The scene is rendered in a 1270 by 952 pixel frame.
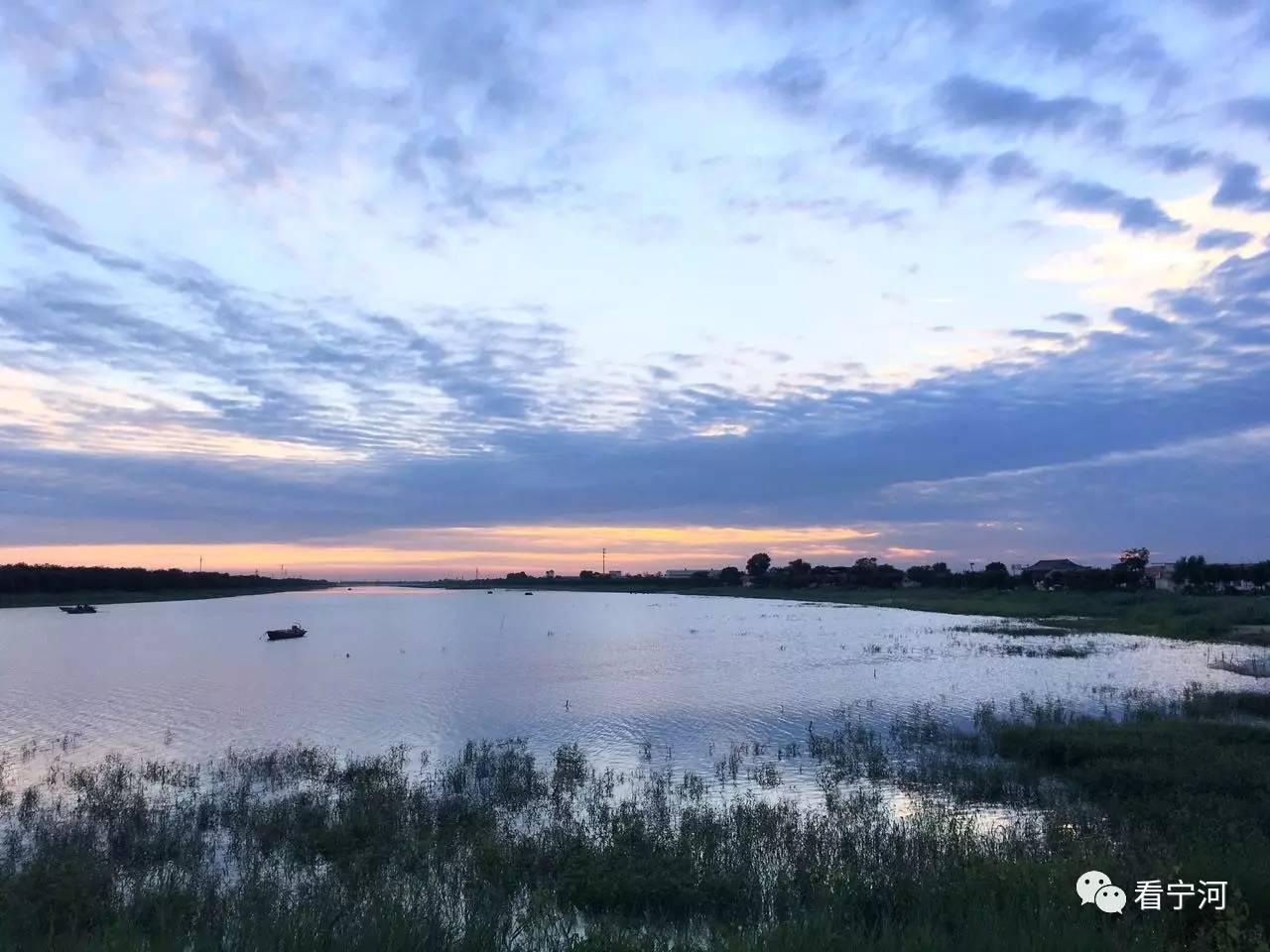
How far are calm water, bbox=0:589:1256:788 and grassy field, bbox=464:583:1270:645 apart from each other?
6920 millimetres

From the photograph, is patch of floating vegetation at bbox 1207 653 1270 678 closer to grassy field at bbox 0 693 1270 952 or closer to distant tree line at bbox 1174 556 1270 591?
grassy field at bbox 0 693 1270 952

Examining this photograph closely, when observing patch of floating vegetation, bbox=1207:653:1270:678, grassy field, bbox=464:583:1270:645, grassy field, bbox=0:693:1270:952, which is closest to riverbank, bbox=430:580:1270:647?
grassy field, bbox=464:583:1270:645

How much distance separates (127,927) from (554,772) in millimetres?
12860

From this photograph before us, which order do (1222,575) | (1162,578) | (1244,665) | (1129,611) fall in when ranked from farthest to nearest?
(1162,578)
(1222,575)
(1129,611)
(1244,665)

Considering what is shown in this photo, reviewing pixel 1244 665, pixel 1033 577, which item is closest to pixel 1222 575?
pixel 1033 577

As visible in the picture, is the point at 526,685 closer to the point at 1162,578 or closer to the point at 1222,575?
the point at 1222,575

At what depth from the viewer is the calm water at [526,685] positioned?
26219mm

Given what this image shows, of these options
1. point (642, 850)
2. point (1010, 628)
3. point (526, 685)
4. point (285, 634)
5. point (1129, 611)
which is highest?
point (1129, 611)

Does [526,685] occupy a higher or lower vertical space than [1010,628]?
lower

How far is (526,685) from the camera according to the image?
38.3m

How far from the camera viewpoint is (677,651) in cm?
5362

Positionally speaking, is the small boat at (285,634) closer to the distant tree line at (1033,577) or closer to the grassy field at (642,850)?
the grassy field at (642,850)

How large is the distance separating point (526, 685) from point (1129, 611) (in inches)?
Answer: 2448

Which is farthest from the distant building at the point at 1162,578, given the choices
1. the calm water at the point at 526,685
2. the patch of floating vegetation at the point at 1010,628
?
the calm water at the point at 526,685
